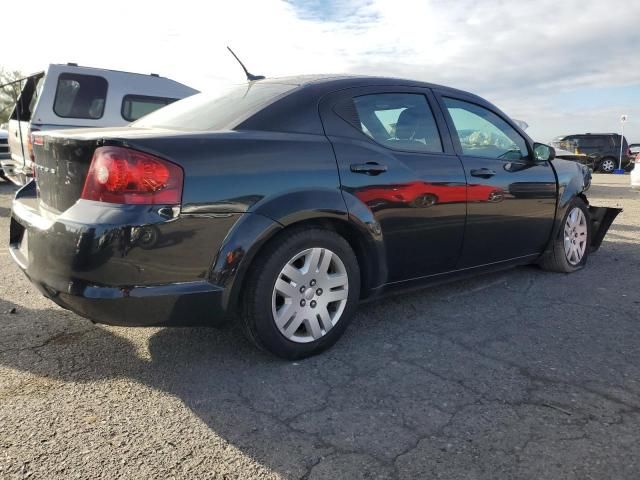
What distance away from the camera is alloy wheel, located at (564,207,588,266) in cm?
479

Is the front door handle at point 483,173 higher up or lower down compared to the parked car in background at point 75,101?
lower down

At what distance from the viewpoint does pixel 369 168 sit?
3148mm

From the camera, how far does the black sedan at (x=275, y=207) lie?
8.00 ft

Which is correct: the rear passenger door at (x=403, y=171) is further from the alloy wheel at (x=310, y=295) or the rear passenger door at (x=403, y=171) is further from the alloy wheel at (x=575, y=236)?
the alloy wheel at (x=575, y=236)

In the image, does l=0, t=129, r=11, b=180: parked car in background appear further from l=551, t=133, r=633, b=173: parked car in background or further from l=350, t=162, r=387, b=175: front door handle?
l=551, t=133, r=633, b=173: parked car in background

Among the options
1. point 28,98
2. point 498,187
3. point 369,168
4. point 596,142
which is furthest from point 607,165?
point 369,168

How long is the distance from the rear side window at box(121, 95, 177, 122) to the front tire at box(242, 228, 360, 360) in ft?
22.1

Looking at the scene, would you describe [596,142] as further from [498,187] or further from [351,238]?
[351,238]

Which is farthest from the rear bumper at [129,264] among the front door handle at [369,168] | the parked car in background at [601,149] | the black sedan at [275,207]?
the parked car in background at [601,149]

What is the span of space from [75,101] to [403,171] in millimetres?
6618

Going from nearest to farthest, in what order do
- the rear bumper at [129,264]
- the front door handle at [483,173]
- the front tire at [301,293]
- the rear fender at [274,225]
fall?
the rear bumper at [129,264] < the rear fender at [274,225] < the front tire at [301,293] < the front door handle at [483,173]

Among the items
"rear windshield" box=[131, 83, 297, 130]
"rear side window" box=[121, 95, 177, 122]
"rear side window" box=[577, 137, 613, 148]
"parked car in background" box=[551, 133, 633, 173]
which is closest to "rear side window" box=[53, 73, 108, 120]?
"rear side window" box=[121, 95, 177, 122]

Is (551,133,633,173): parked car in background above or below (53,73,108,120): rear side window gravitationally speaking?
below

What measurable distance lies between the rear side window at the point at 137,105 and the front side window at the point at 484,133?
6251 mm
